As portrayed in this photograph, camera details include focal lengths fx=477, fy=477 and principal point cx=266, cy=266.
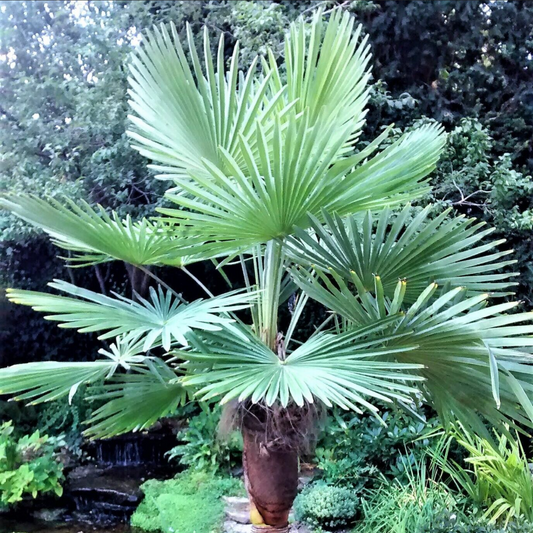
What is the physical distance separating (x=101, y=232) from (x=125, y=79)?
2.99m

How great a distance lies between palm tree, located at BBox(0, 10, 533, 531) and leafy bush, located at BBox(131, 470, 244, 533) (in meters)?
1.80

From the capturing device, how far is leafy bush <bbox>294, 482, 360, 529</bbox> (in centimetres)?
283

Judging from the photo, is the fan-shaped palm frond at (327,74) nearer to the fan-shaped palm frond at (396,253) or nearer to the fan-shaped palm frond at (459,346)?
the fan-shaped palm frond at (396,253)

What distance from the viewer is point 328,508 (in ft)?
9.28

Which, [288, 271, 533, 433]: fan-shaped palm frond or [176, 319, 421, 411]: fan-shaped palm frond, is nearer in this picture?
[176, 319, 421, 411]: fan-shaped palm frond

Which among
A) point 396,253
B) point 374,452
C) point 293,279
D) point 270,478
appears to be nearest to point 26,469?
point 374,452

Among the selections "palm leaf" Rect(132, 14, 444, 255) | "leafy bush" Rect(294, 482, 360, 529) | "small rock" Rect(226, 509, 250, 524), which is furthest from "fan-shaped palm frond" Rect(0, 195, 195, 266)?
"small rock" Rect(226, 509, 250, 524)

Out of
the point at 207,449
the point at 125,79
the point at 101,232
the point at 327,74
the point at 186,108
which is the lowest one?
Answer: the point at 207,449

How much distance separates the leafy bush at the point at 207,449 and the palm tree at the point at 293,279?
2.15m

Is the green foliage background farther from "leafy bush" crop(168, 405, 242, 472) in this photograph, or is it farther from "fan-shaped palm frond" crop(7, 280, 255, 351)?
"fan-shaped palm frond" crop(7, 280, 255, 351)

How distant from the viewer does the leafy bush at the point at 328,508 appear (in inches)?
111

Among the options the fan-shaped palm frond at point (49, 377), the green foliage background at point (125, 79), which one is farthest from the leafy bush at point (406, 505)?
the fan-shaped palm frond at point (49, 377)

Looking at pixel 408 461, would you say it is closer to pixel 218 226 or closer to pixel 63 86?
Result: pixel 218 226

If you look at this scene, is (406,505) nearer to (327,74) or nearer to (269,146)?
(269,146)
